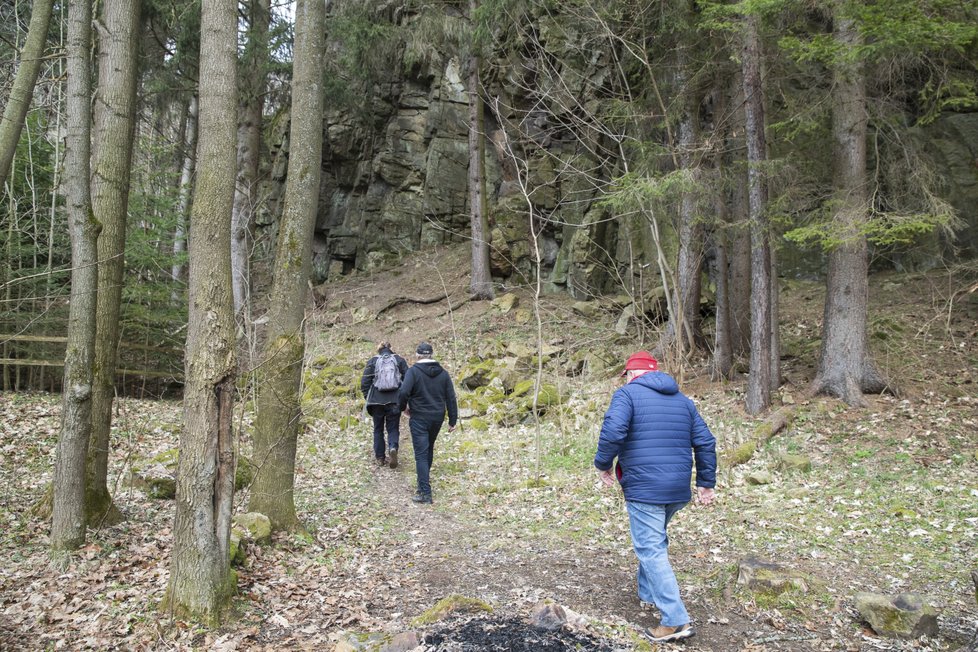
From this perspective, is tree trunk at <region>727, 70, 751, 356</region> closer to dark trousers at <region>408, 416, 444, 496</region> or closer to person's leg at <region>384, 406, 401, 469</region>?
person's leg at <region>384, 406, 401, 469</region>

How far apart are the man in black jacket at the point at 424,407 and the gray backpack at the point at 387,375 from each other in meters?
1.31

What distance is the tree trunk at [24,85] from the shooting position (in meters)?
6.30

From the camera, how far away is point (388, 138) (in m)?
24.7

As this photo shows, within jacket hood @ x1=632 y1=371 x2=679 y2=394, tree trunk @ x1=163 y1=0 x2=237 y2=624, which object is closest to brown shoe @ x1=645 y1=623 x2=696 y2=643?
jacket hood @ x1=632 y1=371 x2=679 y2=394

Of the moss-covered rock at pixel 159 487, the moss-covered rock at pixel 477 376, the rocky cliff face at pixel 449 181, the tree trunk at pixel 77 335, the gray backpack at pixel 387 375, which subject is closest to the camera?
the tree trunk at pixel 77 335

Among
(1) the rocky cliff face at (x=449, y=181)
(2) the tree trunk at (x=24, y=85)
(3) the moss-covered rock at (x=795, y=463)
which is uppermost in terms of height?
(1) the rocky cliff face at (x=449, y=181)

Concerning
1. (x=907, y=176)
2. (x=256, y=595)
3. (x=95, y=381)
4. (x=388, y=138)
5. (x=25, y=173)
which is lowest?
(x=256, y=595)

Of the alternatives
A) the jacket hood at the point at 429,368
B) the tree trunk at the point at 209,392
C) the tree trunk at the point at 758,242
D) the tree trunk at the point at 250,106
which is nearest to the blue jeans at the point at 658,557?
the tree trunk at the point at 209,392

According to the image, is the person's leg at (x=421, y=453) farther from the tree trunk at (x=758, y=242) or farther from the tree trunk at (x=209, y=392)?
the tree trunk at (x=758, y=242)

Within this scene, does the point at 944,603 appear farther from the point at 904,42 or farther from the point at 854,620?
the point at 904,42

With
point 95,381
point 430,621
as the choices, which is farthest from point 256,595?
point 95,381

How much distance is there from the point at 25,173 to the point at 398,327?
9456mm

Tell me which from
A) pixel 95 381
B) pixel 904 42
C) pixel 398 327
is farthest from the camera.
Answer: pixel 398 327

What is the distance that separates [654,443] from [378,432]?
19.8ft
